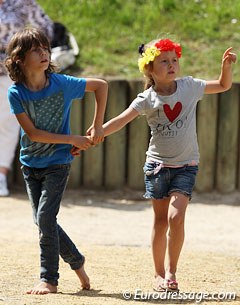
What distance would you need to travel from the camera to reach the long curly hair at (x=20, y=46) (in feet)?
16.4

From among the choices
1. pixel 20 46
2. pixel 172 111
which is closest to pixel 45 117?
pixel 20 46

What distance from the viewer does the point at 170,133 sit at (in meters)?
5.17

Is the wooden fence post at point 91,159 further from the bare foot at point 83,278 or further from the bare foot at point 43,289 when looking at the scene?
the bare foot at point 43,289

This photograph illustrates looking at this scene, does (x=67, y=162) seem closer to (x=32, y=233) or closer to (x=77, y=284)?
(x=77, y=284)

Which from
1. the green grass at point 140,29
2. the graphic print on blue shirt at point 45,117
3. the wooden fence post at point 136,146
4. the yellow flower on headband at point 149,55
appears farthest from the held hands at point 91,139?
the green grass at point 140,29

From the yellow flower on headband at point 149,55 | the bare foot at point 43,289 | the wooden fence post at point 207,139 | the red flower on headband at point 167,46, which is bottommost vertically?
the bare foot at point 43,289

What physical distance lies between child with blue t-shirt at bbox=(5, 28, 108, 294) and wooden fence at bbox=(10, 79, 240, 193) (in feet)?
12.3

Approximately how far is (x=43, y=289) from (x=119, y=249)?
5.69 feet

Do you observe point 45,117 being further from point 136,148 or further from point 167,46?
point 136,148

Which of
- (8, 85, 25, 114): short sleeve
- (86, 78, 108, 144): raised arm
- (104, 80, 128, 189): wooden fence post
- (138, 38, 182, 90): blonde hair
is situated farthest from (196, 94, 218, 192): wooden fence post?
(8, 85, 25, 114): short sleeve

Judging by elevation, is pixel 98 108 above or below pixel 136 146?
above

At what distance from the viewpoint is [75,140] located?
16.3 ft

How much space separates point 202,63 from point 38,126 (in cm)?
505

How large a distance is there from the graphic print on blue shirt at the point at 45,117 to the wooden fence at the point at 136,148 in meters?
3.79
